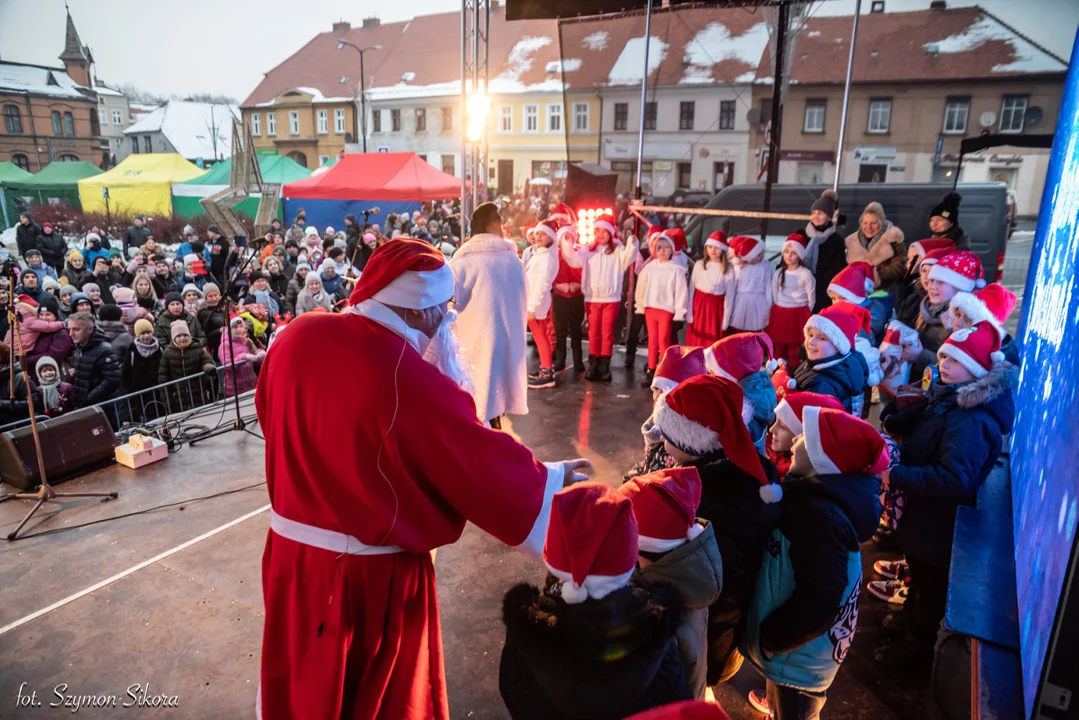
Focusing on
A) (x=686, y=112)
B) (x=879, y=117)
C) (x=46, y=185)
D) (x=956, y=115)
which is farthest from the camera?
(x=46, y=185)

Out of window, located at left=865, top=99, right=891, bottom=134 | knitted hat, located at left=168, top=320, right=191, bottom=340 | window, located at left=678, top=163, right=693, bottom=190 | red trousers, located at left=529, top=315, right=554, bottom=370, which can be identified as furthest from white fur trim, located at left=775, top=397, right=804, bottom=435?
window, located at left=678, top=163, right=693, bottom=190

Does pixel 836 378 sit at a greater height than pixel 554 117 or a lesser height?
lesser

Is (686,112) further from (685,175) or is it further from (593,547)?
(593,547)

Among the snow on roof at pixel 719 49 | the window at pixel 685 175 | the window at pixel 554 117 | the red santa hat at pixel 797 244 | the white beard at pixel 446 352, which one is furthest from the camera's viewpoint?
the window at pixel 554 117

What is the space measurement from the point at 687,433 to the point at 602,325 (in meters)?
5.26

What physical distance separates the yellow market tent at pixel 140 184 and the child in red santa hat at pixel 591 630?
2392cm

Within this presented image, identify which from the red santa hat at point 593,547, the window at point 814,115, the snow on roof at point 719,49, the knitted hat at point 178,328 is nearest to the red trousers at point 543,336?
the knitted hat at point 178,328

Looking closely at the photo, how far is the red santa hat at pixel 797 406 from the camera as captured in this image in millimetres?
2486

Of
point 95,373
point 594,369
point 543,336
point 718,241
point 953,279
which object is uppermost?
point 718,241

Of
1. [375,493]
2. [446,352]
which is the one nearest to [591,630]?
[375,493]

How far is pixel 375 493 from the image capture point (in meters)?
1.80

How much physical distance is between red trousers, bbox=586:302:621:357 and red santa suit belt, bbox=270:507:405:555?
230 inches

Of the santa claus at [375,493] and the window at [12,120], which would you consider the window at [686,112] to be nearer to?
the santa claus at [375,493]

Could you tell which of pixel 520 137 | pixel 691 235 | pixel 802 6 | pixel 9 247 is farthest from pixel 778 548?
pixel 520 137
